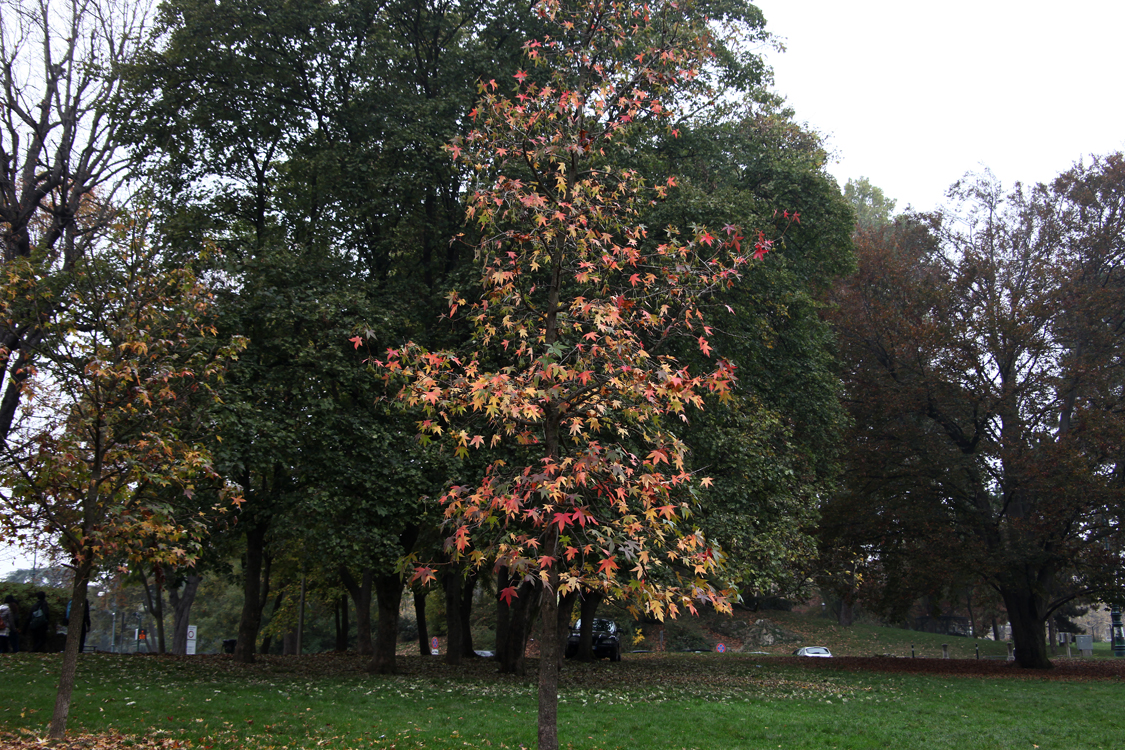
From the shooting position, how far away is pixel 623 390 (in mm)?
7273

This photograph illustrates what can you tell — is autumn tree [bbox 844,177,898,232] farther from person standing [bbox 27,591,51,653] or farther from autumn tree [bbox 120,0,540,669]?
person standing [bbox 27,591,51,653]

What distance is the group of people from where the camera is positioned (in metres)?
19.8

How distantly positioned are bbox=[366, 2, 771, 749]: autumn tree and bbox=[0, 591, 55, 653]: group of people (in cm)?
1645

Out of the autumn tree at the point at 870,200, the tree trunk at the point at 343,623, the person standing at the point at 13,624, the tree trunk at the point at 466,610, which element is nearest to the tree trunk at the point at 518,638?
the tree trunk at the point at 466,610

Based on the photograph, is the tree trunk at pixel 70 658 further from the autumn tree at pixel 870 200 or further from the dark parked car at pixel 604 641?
the autumn tree at pixel 870 200

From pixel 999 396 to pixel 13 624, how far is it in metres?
Result: 29.1

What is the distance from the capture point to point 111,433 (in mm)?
9734

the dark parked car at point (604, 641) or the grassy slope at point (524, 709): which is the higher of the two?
the grassy slope at point (524, 709)

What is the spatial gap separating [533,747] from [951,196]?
84.3 ft

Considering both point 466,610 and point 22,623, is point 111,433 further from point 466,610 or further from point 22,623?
point 466,610

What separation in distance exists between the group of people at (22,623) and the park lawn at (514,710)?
307 cm

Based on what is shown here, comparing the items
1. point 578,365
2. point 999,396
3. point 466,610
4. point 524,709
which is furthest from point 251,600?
point 999,396

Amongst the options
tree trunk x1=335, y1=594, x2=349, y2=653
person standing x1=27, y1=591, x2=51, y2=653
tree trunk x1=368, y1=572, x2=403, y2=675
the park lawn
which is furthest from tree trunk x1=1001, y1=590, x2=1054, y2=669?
person standing x1=27, y1=591, x2=51, y2=653

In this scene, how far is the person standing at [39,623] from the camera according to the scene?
20.2 meters
